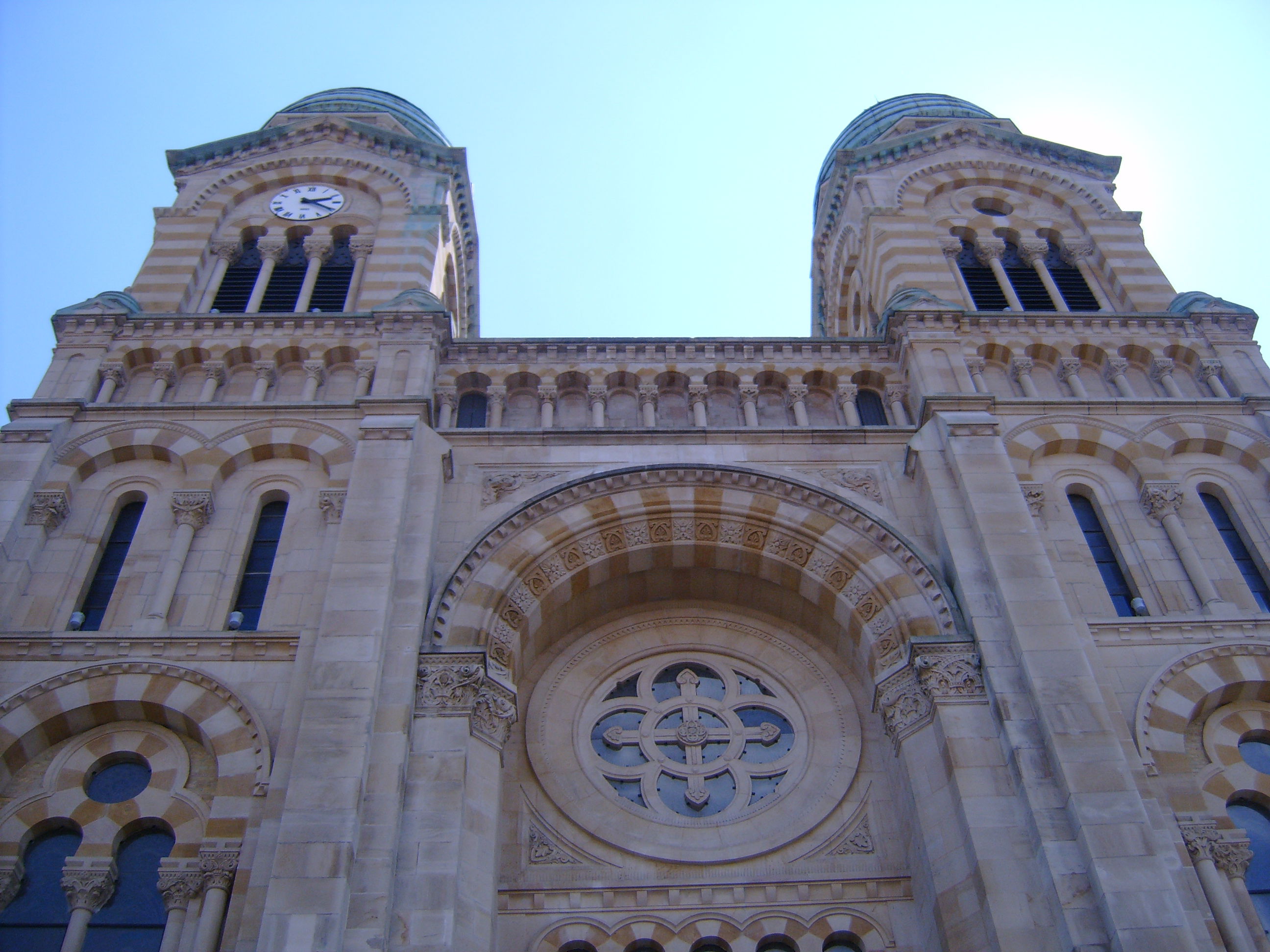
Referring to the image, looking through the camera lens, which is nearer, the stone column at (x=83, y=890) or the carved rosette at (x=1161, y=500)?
the stone column at (x=83, y=890)

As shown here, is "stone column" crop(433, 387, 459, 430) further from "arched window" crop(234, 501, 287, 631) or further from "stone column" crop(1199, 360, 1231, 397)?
"stone column" crop(1199, 360, 1231, 397)

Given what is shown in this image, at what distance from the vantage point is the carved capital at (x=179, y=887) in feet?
42.1

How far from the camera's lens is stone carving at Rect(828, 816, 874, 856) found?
15062mm

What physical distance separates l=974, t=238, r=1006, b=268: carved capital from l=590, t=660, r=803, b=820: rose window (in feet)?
39.6

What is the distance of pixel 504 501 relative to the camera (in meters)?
17.3

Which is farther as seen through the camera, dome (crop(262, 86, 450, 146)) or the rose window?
dome (crop(262, 86, 450, 146))

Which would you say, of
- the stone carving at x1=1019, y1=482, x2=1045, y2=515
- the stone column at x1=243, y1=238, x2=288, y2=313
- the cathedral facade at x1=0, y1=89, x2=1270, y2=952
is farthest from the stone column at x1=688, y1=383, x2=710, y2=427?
the stone column at x1=243, y1=238, x2=288, y2=313

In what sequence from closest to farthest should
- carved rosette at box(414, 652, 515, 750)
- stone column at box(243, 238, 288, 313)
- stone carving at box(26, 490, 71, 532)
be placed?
carved rosette at box(414, 652, 515, 750) → stone carving at box(26, 490, 71, 532) → stone column at box(243, 238, 288, 313)

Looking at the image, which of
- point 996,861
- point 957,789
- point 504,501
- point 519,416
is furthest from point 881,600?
point 519,416

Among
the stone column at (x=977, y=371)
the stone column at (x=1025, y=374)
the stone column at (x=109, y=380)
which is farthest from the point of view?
the stone column at (x=1025, y=374)

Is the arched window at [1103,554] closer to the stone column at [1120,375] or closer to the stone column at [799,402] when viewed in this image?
the stone column at [1120,375]

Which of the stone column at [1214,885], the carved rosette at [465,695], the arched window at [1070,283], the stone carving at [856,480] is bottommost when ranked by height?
the stone column at [1214,885]

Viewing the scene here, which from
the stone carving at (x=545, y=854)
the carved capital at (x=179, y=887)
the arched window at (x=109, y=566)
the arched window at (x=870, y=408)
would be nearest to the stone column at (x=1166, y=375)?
the arched window at (x=870, y=408)

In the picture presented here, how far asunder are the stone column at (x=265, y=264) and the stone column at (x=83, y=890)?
39.4ft
